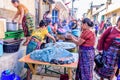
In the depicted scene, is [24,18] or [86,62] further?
[24,18]

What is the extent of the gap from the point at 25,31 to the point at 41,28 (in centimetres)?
113

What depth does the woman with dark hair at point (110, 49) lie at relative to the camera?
11.8ft

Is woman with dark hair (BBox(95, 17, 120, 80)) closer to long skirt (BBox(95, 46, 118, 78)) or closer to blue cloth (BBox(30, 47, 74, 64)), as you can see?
long skirt (BBox(95, 46, 118, 78))

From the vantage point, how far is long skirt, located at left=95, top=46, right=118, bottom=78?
3.68 meters

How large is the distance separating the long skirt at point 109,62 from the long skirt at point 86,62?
0.33 metres

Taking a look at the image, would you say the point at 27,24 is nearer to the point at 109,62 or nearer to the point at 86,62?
the point at 86,62

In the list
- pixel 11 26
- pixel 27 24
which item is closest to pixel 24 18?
pixel 27 24

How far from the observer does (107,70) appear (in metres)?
3.86

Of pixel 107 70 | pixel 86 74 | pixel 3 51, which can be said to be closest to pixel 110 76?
pixel 107 70

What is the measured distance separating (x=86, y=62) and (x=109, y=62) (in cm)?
54

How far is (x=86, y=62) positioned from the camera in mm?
3693

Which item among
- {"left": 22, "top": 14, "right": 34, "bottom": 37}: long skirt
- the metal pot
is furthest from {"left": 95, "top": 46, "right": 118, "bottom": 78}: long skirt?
the metal pot

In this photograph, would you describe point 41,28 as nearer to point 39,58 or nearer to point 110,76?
point 39,58

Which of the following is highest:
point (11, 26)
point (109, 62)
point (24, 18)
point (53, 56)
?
point (24, 18)
